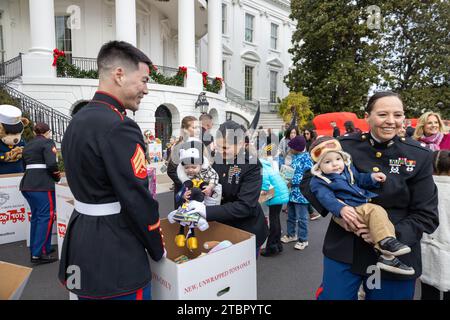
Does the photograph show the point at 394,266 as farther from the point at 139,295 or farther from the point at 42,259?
the point at 42,259

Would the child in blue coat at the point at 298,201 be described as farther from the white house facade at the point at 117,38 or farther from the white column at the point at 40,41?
the white column at the point at 40,41

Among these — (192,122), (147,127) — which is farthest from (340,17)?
(192,122)

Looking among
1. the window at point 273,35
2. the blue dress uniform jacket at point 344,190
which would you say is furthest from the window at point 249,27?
the blue dress uniform jacket at point 344,190

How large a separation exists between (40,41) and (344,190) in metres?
15.2

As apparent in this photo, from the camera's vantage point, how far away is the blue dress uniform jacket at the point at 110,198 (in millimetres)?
1576

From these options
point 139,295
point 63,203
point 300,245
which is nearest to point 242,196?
point 139,295

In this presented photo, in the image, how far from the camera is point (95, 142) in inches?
62.1

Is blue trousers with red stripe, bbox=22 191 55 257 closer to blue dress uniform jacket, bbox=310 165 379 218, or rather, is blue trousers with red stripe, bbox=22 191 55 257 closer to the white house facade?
blue dress uniform jacket, bbox=310 165 379 218

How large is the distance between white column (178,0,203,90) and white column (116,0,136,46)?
2.73m

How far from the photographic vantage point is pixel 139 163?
1651 millimetres

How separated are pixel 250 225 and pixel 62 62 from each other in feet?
46.6

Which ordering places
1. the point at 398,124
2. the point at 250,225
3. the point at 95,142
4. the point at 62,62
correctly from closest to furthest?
the point at 95,142 → the point at 398,124 → the point at 250,225 → the point at 62,62

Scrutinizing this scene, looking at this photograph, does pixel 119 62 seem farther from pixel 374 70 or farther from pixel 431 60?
pixel 431 60

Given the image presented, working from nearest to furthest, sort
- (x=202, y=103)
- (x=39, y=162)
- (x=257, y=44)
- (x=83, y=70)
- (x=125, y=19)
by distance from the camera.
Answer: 1. (x=39, y=162)
2. (x=125, y=19)
3. (x=83, y=70)
4. (x=202, y=103)
5. (x=257, y=44)
